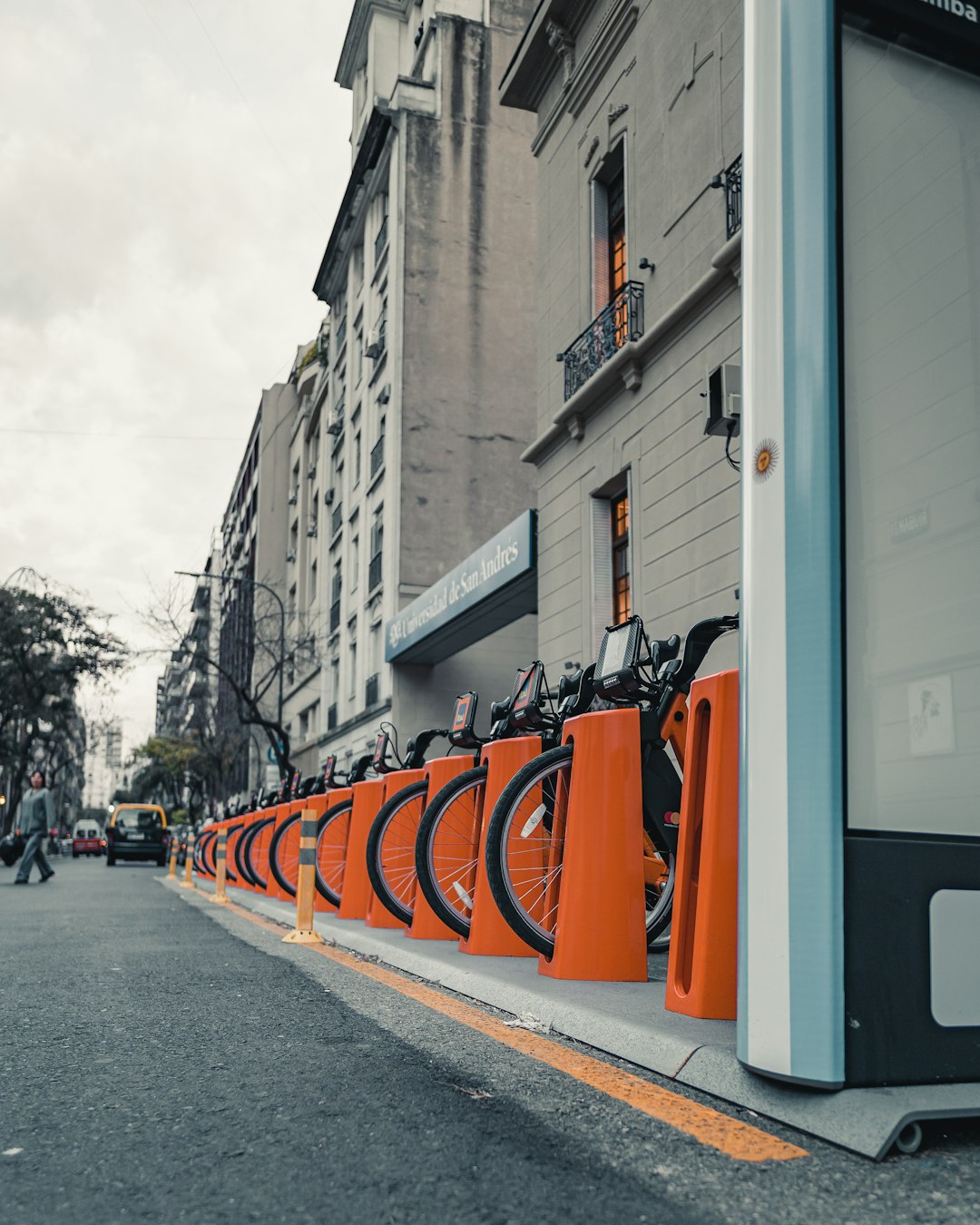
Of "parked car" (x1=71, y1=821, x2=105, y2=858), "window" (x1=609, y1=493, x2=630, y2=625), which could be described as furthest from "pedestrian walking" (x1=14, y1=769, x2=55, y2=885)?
"parked car" (x1=71, y1=821, x2=105, y2=858)

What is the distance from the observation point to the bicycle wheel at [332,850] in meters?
9.57

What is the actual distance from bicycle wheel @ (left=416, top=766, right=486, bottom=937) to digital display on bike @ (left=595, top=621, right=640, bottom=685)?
3.25 ft

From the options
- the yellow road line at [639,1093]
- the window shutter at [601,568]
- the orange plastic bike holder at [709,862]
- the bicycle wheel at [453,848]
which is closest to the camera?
the yellow road line at [639,1093]

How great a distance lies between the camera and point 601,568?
14.4m

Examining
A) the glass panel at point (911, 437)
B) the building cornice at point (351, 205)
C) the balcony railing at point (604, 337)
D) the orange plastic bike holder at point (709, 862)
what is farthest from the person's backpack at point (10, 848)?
the glass panel at point (911, 437)

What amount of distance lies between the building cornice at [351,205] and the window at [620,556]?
1951cm

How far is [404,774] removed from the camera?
302 inches

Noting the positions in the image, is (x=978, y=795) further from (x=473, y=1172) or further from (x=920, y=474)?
(x=473, y=1172)

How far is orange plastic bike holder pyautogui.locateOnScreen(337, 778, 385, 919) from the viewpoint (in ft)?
28.0

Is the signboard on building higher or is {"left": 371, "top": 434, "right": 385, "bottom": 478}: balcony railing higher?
{"left": 371, "top": 434, "right": 385, "bottom": 478}: balcony railing

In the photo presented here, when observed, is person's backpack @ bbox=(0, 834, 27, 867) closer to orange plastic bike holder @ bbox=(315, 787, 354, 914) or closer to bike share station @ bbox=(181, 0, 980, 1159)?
orange plastic bike holder @ bbox=(315, 787, 354, 914)

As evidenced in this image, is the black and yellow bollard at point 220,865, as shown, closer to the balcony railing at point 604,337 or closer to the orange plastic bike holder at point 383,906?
the orange plastic bike holder at point 383,906

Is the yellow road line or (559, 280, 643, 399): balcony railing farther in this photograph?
(559, 280, 643, 399): balcony railing

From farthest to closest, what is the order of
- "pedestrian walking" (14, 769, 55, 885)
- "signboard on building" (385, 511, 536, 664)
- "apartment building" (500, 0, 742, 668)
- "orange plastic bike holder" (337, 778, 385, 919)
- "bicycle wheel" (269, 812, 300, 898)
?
"pedestrian walking" (14, 769, 55, 885), "signboard on building" (385, 511, 536, 664), "apartment building" (500, 0, 742, 668), "bicycle wheel" (269, 812, 300, 898), "orange plastic bike holder" (337, 778, 385, 919)
